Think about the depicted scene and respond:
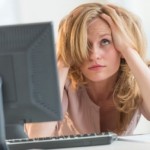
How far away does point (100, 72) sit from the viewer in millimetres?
1401

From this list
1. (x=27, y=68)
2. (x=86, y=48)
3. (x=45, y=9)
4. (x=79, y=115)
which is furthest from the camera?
(x=45, y=9)

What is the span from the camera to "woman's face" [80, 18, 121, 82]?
1.40m

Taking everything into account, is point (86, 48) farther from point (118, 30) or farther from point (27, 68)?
point (27, 68)

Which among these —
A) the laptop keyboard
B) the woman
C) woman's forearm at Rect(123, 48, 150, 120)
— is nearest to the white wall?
the woman

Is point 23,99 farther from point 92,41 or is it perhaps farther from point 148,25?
point 148,25

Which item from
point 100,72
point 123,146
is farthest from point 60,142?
point 100,72

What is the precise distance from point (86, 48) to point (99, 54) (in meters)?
0.07

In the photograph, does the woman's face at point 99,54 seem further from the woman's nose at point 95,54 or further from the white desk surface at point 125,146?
the white desk surface at point 125,146

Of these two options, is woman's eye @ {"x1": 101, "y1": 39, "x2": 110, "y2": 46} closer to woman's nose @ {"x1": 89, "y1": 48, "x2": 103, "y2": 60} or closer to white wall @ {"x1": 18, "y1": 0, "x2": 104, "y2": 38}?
woman's nose @ {"x1": 89, "y1": 48, "x2": 103, "y2": 60}

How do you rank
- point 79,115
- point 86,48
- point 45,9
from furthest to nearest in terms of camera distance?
point 45,9
point 79,115
point 86,48

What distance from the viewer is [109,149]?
0.90m

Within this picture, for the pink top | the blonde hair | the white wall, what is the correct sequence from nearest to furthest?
the blonde hair → the pink top → the white wall

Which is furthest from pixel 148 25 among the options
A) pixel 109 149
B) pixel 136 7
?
pixel 109 149

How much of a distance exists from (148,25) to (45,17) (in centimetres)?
71
